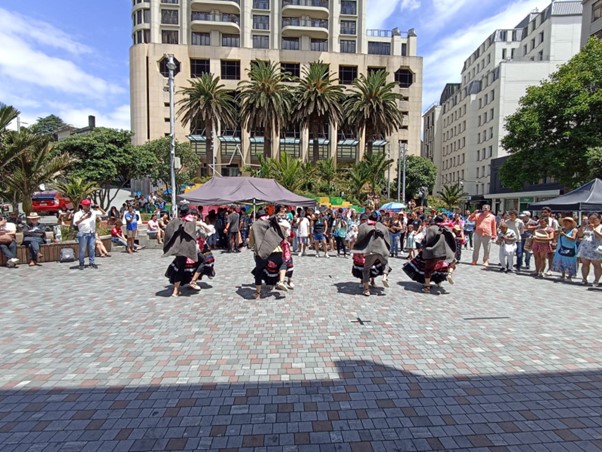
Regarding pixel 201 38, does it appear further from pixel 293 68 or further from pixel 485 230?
pixel 485 230

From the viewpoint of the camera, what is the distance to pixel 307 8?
52.1 m

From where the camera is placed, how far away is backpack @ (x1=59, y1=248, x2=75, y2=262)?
11383 mm

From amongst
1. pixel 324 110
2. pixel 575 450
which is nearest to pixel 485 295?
pixel 575 450

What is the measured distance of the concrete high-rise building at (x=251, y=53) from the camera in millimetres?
49531

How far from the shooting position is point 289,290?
7.96 meters

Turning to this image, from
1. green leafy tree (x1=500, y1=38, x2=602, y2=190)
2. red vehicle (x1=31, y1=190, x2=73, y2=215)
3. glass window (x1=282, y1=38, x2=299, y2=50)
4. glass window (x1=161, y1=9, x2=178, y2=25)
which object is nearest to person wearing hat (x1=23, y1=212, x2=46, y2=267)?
red vehicle (x1=31, y1=190, x2=73, y2=215)

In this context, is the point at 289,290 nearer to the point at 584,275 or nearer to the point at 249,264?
the point at 249,264

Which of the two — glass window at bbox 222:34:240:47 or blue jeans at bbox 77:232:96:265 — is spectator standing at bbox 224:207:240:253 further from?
glass window at bbox 222:34:240:47

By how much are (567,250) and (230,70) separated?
51514 millimetres

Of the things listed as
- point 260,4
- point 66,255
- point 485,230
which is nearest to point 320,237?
point 485,230

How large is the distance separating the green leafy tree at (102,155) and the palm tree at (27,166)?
1108cm

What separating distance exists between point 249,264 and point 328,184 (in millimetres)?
23443

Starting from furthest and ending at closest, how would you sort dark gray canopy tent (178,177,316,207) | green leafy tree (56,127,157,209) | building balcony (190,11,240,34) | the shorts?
building balcony (190,11,240,34), green leafy tree (56,127,157,209), dark gray canopy tent (178,177,316,207), the shorts

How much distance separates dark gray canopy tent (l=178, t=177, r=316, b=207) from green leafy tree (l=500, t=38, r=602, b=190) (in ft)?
60.3
